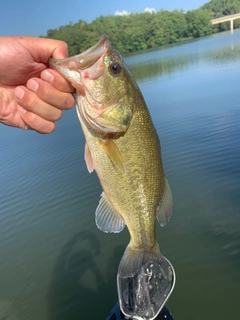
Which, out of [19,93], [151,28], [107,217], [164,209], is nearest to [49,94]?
[19,93]

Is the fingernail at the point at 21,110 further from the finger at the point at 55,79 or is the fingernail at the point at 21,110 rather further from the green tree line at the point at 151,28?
the green tree line at the point at 151,28

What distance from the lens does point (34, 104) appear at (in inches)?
95.0

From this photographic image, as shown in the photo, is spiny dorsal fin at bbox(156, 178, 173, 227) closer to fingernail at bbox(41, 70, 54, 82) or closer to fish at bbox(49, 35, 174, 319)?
fish at bbox(49, 35, 174, 319)

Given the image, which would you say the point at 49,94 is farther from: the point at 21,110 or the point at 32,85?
the point at 21,110

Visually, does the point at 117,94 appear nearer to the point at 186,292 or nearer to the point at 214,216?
the point at 186,292

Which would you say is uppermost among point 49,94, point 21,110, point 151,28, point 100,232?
point 151,28

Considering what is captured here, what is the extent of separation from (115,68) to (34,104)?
732mm

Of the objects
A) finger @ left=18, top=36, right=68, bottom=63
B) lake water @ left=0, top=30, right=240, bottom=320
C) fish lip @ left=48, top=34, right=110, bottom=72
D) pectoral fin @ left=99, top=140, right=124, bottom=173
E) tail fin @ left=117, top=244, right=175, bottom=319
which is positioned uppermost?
finger @ left=18, top=36, right=68, bottom=63

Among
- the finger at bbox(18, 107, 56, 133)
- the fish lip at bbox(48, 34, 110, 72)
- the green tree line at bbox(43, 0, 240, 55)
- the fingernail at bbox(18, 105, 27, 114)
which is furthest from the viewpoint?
the green tree line at bbox(43, 0, 240, 55)

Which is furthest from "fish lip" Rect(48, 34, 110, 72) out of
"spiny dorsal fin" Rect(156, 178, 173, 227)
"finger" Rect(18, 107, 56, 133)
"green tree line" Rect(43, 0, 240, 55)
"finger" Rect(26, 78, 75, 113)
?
"green tree line" Rect(43, 0, 240, 55)

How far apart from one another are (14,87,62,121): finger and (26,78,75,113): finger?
43mm

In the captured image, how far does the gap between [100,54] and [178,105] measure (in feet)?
42.8

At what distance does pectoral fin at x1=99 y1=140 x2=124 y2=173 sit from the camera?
2.07 m

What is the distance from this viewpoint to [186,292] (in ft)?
17.2
